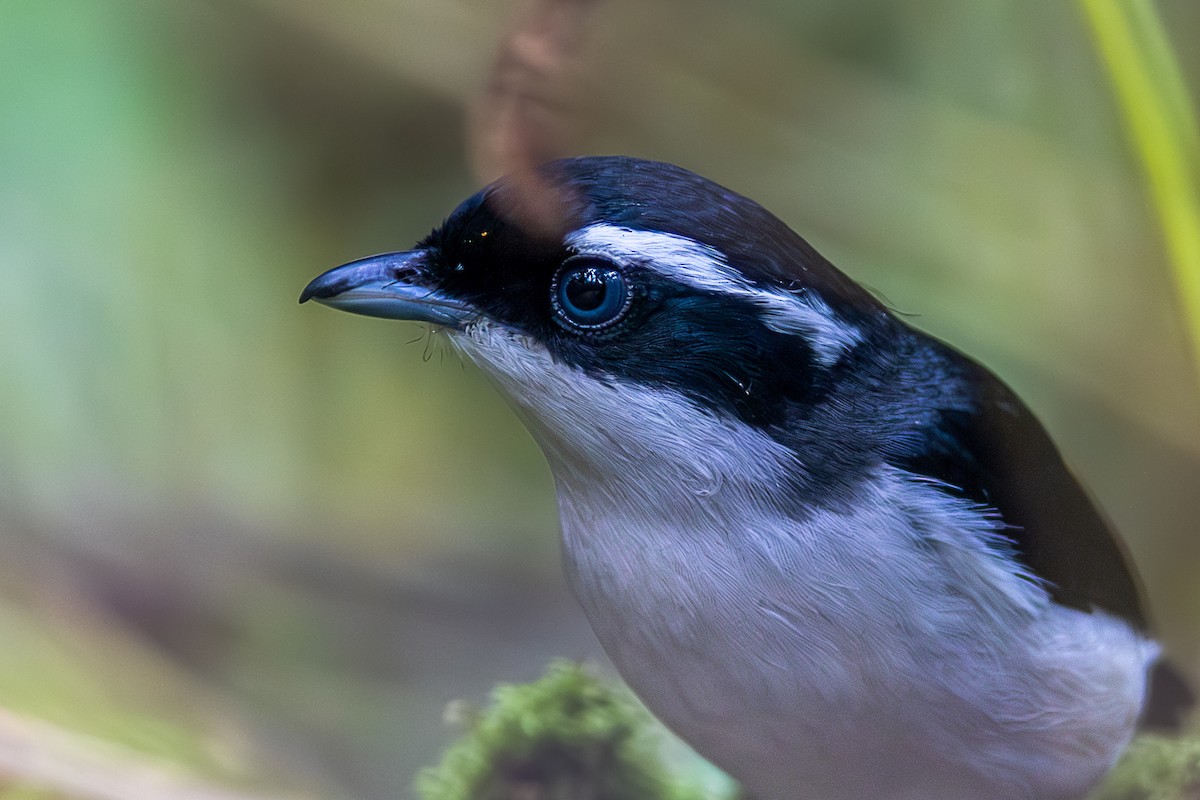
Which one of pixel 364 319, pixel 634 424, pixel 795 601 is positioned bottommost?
pixel 795 601

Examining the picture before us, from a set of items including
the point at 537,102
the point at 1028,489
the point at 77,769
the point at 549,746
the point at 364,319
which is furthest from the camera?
the point at 549,746

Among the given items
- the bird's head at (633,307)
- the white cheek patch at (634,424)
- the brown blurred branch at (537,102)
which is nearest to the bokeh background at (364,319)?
the brown blurred branch at (537,102)

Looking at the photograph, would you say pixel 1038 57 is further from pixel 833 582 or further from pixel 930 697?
pixel 930 697

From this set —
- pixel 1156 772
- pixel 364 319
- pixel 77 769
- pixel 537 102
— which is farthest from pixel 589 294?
pixel 1156 772

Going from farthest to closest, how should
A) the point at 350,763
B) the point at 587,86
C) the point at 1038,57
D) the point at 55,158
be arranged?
1. the point at 350,763
2. the point at 55,158
3. the point at 1038,57
4. the point at 587,86

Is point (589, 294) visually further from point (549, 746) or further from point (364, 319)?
point (549, 746)

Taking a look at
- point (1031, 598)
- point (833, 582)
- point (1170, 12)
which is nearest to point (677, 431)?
point (833, 582)
